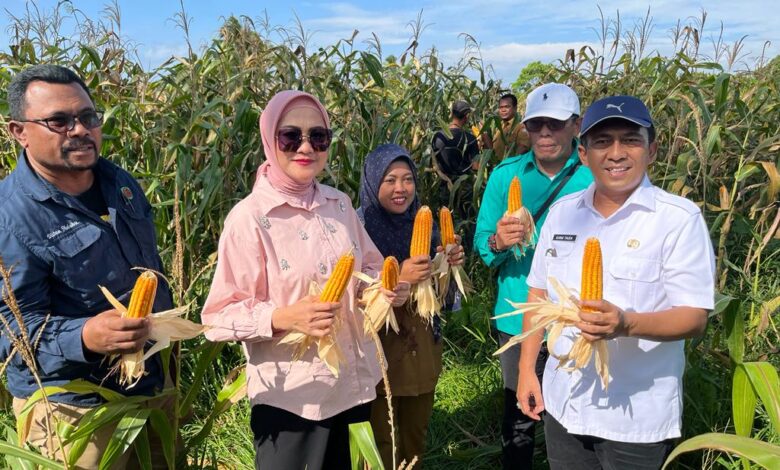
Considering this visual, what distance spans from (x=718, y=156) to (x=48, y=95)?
4555mm

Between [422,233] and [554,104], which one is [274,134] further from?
[554,104]

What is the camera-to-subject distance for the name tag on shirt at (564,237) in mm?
2258

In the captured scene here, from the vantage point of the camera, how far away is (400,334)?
118 inches

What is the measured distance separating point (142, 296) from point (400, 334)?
1.43 meters

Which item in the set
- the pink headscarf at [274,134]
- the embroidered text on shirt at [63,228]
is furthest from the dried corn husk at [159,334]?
the pink headscarf at [274,134]

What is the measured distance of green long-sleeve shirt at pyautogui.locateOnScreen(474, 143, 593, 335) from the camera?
3.11 m

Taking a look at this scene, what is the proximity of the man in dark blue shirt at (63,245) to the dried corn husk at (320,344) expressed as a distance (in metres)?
0.50

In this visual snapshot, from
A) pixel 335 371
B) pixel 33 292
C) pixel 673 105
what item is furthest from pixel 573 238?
pixel 673 105

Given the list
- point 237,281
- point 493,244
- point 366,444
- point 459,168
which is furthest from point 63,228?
point 459,168

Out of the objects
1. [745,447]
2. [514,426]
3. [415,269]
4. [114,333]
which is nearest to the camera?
[745,447]

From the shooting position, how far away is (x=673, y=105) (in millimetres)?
5000

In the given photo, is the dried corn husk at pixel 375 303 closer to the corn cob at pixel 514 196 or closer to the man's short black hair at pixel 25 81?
the corn cob at pixel 514 196

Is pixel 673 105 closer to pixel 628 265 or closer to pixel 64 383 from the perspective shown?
pixel 628 265

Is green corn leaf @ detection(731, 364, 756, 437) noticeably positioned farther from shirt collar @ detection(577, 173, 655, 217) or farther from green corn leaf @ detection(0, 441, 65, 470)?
green corn leaf @ detection(0, 441, 65, 470)
